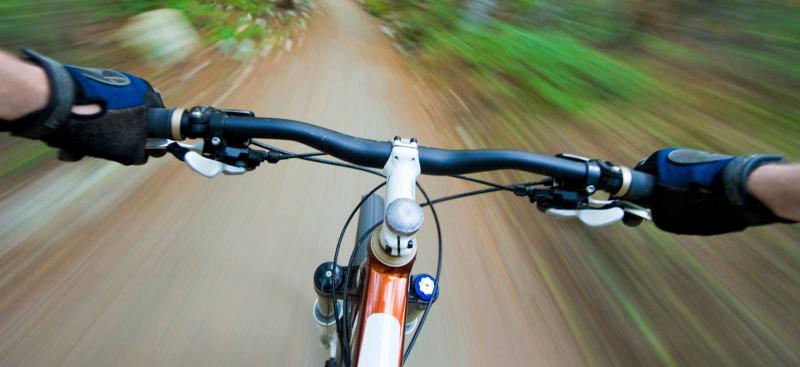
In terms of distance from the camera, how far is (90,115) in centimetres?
79

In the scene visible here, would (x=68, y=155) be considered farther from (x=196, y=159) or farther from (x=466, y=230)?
(x=466, y=230)

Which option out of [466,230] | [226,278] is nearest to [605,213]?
[466,230]

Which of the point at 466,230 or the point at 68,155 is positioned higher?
the point at 68,155

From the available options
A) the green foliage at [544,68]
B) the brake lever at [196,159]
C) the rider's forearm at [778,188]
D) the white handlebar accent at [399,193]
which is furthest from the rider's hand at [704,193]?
the green foliage at [544,68]

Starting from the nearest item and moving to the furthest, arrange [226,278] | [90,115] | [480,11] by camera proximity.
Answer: [90,115]
[226,278]
[480,11]

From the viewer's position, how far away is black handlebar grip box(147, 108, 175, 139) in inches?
34.8

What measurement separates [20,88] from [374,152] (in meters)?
0.69

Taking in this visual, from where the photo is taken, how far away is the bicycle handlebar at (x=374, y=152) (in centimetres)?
89

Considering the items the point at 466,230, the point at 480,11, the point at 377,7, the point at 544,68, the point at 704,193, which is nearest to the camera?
the point at 704,193

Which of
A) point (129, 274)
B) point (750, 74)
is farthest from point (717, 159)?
point (750, 74)

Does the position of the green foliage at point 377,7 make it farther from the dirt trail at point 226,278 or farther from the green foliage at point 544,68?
the dirt trail at point 226,278

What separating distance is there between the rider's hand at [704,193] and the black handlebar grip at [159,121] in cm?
126

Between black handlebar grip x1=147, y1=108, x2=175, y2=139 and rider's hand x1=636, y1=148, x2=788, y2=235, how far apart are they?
1255 millimetres

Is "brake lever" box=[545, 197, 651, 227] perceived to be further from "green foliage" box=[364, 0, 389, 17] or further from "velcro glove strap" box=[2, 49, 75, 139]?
"green foliage" box=[364, 0, 389, 17]
